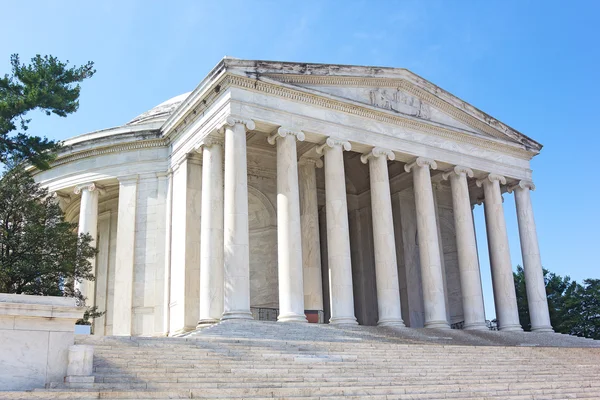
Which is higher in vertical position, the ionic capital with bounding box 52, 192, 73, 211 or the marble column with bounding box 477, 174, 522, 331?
the ionic capital with bounding box 52, 192, 73, 211

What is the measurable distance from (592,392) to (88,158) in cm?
3349

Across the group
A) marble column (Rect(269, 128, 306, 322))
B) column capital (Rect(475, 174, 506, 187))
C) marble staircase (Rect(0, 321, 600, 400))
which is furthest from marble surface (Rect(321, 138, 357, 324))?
column capital (Rect(475, 174, 506, 187))

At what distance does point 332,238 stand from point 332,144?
18.2ft

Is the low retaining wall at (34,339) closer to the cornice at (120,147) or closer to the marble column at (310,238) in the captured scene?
the marble column at (310,238)

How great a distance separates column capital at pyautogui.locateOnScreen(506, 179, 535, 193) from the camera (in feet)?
151

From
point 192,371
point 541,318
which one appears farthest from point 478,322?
point 192,371

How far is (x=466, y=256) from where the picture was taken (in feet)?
136

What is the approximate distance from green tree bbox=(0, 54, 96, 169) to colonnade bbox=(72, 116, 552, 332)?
841 cm

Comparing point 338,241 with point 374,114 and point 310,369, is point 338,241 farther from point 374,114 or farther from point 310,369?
point 310,369

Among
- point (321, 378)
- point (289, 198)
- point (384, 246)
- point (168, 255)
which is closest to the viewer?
point (321, 378)

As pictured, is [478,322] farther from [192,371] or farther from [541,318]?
[192,371]

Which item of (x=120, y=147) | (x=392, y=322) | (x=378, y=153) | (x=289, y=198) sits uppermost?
(x=120, y=147)

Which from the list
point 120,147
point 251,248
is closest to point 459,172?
point 251,248

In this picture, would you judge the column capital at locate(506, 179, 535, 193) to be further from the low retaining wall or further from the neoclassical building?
the low retaining wall
